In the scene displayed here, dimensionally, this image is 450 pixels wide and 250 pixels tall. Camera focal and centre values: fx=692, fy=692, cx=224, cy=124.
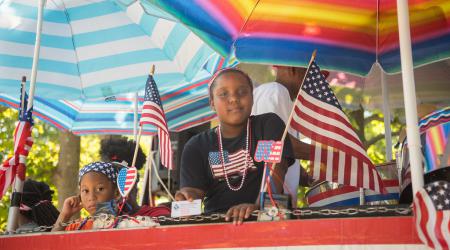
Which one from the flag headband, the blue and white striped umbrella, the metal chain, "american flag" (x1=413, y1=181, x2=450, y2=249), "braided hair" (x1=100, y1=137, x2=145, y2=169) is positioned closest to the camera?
"american flag" (x1=413, y1=181, x2=450, y2=249)

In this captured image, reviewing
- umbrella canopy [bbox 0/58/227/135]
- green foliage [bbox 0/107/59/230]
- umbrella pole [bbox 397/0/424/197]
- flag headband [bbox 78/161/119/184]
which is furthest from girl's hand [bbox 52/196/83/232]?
green foliage [bbox 0/107/59/230]

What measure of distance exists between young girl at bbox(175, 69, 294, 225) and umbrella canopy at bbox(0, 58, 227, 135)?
434 centimetres

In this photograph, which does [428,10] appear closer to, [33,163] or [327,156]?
[327,156]

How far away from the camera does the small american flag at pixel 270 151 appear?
11.1 ft

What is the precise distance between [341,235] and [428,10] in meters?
2.20

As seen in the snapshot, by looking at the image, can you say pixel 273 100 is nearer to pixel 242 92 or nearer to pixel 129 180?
pixel 242 92

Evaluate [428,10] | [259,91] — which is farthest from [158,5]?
[428,10]

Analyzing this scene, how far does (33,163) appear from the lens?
12.3 m

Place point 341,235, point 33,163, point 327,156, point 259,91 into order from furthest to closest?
point 33,163, point 259,91, point 327,156, point 341,235

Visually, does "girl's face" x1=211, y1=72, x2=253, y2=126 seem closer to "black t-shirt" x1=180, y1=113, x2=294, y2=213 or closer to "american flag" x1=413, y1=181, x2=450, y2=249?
"black t-shirt" x1=180, y1=113, x2=294, y2=213

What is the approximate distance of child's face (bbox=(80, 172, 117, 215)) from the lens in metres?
4.61

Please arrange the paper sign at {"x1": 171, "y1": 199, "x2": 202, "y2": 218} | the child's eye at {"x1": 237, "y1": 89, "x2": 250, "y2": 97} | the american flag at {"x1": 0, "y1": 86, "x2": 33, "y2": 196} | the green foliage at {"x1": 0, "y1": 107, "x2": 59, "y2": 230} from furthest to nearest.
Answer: the green foliage at {"x1": 0, "y1": 107, "x2": 59, "y2": 230} → the american flag at {"x1": 0, "y1": 86, "x2": 33, "y2": 196} → the child's eye at {"x1": 237, "y1": 89, "x2": 250, "y2": 97} → the paper sign at {"x1": 171, "y1": 199, "x2": 202, "y2": 218}

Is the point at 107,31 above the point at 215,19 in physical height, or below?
above

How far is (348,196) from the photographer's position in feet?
14.3
